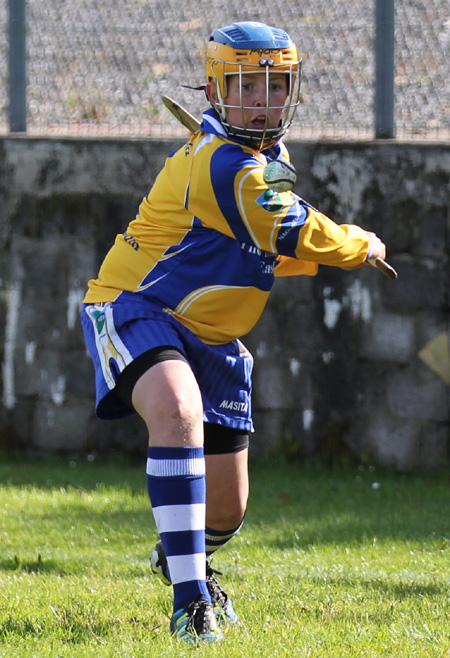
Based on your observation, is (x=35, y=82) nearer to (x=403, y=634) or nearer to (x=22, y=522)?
(x=22, y=522)

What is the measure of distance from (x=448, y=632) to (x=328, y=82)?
4.18m

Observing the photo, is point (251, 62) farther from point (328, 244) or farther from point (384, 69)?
point (384, 69)

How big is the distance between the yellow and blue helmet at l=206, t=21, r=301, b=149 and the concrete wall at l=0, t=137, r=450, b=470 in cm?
264

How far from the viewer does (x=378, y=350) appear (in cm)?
650

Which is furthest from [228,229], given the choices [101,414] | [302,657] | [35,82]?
[35,82]

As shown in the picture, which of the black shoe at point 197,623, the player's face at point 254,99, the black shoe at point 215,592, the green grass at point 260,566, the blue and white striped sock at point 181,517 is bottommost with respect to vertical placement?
the green grass at point 260,566

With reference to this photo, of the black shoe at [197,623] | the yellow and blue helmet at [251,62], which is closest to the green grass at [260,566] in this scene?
the black shoe at [197,623]

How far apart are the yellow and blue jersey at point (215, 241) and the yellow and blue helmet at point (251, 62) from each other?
6 centimetres

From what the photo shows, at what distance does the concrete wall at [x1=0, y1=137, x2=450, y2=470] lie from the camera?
6375 millimetres

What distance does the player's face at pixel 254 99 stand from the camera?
378 cm

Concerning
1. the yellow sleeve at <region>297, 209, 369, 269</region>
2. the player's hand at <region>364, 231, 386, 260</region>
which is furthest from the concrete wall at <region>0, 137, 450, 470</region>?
the yellow sleeve at <region>297, 209, 369, 269</region>

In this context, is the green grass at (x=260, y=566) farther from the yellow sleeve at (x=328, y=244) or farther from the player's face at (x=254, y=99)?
the player's face at (x=254, y=99)

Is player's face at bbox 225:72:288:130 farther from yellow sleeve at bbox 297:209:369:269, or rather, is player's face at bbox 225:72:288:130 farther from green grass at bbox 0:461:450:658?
green grass at bbox 0:461:450:658

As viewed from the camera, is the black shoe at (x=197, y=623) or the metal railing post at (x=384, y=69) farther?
the metal railing post at (x=384, y=69)
